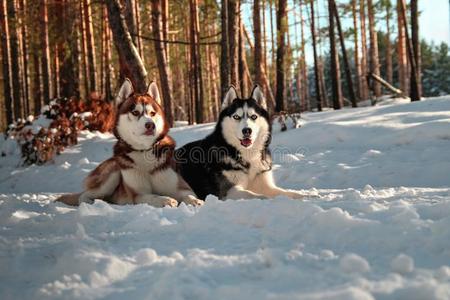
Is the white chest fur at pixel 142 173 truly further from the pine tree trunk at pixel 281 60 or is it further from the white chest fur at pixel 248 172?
the pine tree trunk at pixel 281 60

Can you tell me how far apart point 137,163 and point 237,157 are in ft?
4.12

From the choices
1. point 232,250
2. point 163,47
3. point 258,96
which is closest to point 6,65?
point 163,47

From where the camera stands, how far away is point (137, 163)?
4.58 meters

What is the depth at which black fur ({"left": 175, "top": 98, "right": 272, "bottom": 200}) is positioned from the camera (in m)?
5.01

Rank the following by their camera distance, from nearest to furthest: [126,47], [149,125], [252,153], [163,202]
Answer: [163,202] → [149,125] → [252,153] → [126,47]

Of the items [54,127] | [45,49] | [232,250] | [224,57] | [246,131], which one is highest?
[45,49]

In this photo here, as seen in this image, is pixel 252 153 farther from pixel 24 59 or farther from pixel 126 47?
pixel 24 59

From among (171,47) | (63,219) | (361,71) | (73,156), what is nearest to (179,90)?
(171,47)

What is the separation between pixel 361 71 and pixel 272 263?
95.3ft

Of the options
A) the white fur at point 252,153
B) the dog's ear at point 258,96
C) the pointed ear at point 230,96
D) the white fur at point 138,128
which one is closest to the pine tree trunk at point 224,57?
the dog's ear at point 258,96

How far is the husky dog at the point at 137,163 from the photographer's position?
4.50 meters

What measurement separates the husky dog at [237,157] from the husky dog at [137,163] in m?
0.54

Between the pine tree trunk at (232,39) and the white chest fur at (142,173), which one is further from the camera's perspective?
the pine tree trunk at (232,39)

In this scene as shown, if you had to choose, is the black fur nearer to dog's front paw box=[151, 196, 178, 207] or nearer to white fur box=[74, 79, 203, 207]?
white fur box=[74, 79, 203, 207]
